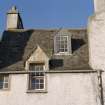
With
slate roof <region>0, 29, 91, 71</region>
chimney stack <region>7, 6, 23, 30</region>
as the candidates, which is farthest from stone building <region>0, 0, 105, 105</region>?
chimney stack <region>7, 6, 23, 30</region>

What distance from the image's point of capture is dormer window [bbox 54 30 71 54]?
25609 millimetres

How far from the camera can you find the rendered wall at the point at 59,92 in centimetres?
2203

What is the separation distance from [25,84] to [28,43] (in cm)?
549

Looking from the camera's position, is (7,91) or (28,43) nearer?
(7,91)

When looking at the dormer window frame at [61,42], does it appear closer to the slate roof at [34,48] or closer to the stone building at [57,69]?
the stone building at [57,69]

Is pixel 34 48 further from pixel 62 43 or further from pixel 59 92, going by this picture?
pixel 59 92

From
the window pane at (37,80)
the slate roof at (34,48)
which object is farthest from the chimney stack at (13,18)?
the window pane at (37,80)

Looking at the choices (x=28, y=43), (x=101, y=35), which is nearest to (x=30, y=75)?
(x=28, y=43)

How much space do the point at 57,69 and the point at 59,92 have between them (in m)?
1.92

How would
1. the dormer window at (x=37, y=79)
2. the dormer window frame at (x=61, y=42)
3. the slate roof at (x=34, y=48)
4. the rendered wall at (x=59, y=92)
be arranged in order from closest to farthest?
the rendered wall at (x=59, y=92) < the dormer window at (x=37, y=79) < the slate roof at (x=34, y=48) < the dormer window frame at (x=61, y=42)

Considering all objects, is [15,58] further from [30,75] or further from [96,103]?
[96,103]

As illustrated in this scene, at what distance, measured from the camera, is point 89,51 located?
24.8m

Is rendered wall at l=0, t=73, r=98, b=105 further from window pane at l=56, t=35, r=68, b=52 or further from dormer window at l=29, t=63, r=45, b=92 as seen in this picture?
window pane at l=56, t=35, r=68, b=52

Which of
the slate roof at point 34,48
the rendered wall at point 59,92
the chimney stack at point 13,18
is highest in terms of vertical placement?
the chimney stack at point 13,18
